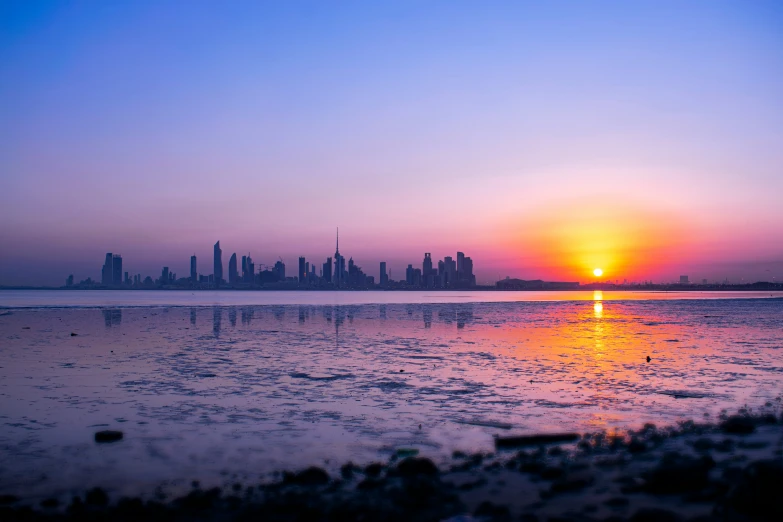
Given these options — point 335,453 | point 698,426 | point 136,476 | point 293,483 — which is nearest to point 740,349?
point 698,426

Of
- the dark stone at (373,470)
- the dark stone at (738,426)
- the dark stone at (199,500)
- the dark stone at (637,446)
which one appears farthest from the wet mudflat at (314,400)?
the dark stone at (637,446)

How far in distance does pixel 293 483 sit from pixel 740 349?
23.4 meters

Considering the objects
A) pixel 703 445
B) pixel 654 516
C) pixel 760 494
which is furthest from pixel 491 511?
pixel 703 445

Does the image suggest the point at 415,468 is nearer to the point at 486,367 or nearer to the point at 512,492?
the point at 512,492

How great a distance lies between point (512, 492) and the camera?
812cm

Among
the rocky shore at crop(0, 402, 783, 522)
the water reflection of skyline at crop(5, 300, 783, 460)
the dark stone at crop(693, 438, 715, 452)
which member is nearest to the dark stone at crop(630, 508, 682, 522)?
the rocky shore at crop(0, 402, 783, 522)

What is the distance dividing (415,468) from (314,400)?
256 inches

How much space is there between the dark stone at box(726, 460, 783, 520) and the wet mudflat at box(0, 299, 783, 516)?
2.45 m

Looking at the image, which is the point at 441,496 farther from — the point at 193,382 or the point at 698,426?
the point at 193,382

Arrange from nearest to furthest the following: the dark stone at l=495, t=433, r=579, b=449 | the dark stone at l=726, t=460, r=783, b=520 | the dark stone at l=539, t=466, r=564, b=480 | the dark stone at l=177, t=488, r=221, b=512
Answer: the dark stone at l=726, t=460, r=783, b=520 → the dark stone at l=177, t=488, r=221, b=512 → the dark stone at l=539, t=466, r=564, b=480 → the dark stone at l=495, t=433, r=579, b=449

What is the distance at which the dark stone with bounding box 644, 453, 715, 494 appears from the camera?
25.6 ft

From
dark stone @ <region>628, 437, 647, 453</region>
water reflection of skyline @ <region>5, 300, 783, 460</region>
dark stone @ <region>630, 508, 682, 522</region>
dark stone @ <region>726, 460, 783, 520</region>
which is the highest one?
dark stone @ <region>726, 460, 783, 520</region>

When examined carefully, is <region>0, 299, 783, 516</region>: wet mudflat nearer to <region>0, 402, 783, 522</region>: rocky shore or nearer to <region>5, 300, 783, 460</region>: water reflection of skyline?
<region>5, 300, 783, 460</region>: water reflection of skyline

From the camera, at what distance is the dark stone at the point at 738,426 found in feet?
35.9
